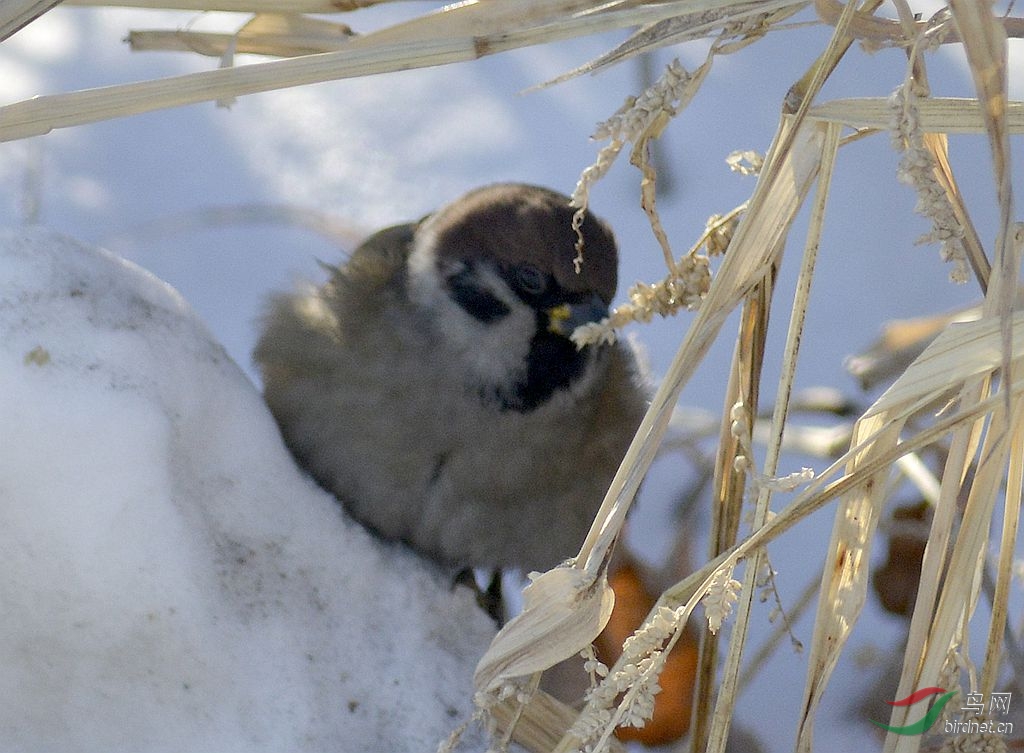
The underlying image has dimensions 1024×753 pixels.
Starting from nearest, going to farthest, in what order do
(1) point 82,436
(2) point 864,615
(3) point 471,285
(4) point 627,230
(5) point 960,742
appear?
(5) point 960,742, (1) point 82,436, (3) point 471,285, (2) point 864,615, (4) point 627,230

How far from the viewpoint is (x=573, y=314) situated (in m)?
1.99

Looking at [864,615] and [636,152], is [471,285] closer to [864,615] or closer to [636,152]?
[636,152]

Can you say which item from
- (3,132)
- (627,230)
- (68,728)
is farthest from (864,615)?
(3,132)

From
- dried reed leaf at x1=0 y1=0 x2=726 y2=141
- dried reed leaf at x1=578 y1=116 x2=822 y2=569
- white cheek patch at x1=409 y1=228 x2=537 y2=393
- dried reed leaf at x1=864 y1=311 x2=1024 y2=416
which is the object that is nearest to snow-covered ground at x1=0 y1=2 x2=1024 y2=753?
white cheek patch at x1=409 y1=228 x2=537 y2=393

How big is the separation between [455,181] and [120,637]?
5.32 feet

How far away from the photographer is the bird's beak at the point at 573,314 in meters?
1.98

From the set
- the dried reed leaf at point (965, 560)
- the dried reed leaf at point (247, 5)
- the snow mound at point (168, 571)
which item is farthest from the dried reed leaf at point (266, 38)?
the dried reed leaf at point (965, 560)

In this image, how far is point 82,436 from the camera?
5.11ft

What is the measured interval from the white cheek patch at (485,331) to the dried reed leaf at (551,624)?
0.73 m

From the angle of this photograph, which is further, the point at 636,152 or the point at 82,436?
the point at 82,436

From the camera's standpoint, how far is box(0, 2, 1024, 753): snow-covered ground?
4.96 feet

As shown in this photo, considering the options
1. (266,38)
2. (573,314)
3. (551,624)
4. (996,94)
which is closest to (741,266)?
(996,94)

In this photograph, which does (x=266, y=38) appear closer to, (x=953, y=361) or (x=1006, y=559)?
(x=953, y=361)

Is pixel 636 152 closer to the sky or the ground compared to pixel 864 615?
closer to the sky
